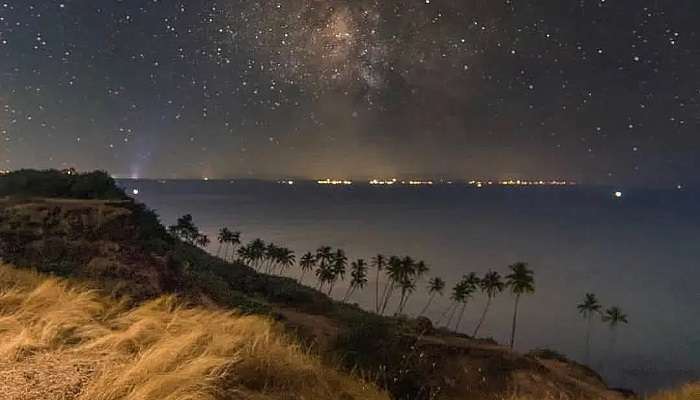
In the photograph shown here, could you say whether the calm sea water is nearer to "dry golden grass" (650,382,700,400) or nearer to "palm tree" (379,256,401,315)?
"palm tree" (379,256,401,315)

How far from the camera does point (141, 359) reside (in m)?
4.61

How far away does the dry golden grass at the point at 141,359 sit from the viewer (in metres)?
4.26

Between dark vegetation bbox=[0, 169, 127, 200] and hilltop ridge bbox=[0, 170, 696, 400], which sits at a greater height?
dark vegetation bbox=[0, 169, 127, 200]

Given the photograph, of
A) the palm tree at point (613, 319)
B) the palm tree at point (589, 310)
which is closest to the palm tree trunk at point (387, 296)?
the palm tree at point (589, 310)

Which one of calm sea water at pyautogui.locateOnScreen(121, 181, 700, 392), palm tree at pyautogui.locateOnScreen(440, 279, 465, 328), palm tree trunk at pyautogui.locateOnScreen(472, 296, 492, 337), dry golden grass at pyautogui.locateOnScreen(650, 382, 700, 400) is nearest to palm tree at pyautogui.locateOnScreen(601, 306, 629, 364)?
calm sea water at pyautogui.locateOnScreen(121, 181, 700, 392)

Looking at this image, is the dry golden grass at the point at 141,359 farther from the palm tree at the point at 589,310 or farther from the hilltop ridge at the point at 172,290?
the palm tree at the point at 589,310

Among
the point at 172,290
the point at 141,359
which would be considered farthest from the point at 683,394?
the point at 172,290

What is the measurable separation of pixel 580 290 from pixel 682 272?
29.7m

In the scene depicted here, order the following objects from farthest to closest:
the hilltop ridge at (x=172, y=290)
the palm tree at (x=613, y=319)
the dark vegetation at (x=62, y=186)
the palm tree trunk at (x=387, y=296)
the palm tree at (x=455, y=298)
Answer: the palm tree trunk at (x=387, y=296) < the palm tree at (x=613, y=319) < the palm tree at (x=455, y=298) < the dark vegetation at (x=62, y=186) < the hilltop ridge at (x=172, y=290)

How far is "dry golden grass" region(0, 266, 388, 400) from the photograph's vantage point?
4258 millimetres

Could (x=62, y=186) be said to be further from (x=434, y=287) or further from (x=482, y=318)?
(x=482, y=318)

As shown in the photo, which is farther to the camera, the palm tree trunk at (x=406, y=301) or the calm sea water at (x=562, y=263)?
the palm tree trunk at (x=406, y=301)

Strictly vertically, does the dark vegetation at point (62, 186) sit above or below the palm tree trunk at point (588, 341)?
above

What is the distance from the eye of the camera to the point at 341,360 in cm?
829
